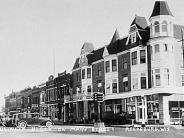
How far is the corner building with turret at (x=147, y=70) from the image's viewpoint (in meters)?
40.1

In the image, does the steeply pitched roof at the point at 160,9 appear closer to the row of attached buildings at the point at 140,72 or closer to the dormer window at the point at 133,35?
the row of attached buildings at the point at 140,72

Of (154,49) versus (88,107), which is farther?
(88,107)

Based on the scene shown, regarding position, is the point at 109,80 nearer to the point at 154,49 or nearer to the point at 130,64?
the point at 130,64

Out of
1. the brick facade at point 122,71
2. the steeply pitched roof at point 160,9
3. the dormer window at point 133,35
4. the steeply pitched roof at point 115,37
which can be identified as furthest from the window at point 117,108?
the steeply pitched roof at point 160,9

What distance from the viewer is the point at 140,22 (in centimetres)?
4528

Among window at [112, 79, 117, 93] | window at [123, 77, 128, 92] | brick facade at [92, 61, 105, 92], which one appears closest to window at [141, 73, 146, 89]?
window at [123, 77, 128, 92]

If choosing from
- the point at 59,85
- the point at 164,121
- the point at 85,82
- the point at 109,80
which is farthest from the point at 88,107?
the point at 164,121

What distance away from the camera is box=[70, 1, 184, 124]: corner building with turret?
40062mm

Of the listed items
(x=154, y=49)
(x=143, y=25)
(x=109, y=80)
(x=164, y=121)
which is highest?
(x=143, y=25)

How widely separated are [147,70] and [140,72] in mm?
1210

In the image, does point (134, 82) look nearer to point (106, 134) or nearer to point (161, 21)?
point (161, 21)

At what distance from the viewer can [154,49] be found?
40.9m

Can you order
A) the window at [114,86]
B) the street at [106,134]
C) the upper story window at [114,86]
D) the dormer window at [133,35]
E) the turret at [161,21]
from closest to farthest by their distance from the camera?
1. the street at [106,134]
2. the turret at [161,21]
3. the dormer window at [133,35]
4. the upper story window at [114,86]
5. the window at [114,86]

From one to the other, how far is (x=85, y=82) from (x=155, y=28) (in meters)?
18.3
